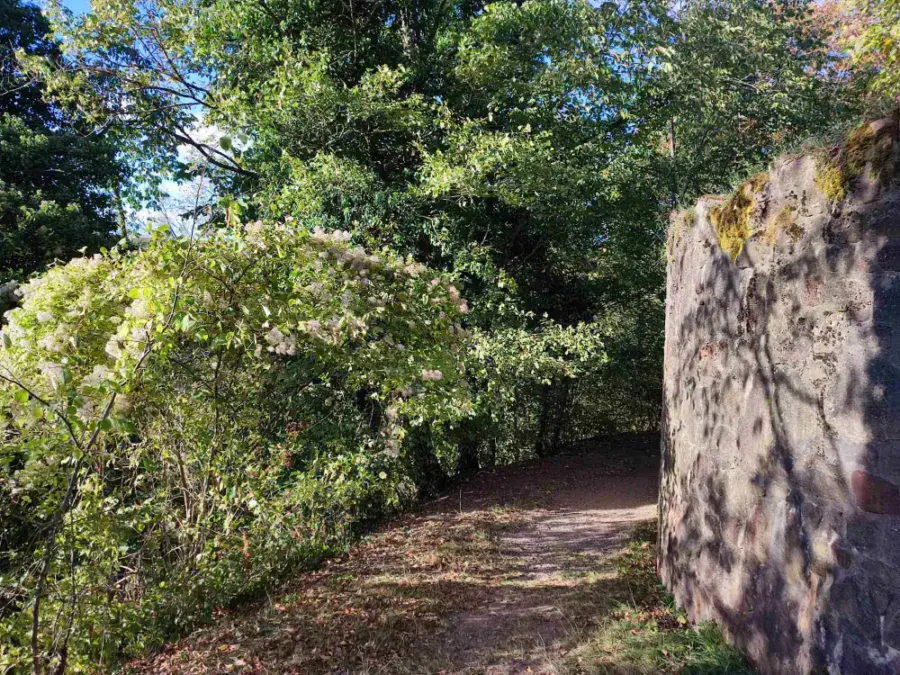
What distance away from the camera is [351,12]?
8023 mm

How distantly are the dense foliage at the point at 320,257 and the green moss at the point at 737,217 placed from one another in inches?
40.9

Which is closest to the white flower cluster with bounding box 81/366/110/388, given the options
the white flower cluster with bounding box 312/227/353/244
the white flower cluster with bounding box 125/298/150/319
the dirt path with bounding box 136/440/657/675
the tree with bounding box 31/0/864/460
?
the white flower cluster with bounding box 125/298/150/319

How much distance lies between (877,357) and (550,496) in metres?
7.07

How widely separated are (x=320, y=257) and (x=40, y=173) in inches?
395

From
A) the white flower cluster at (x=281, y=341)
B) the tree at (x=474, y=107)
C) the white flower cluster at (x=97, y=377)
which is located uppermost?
the tree at (x=474, y=107)

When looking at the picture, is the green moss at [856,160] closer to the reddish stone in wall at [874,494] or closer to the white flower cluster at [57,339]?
the reddish stone in wall at [874,494]

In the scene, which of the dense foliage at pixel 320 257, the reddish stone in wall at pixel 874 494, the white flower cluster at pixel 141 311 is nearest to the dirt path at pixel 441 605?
the dense foliage at pixel 320 257

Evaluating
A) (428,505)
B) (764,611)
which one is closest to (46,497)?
(764,611)

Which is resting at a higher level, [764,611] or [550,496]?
[764,611]

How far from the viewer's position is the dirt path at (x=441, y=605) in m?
3.69

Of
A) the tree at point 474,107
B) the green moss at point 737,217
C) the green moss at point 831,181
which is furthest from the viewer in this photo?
the tree at point 474,107

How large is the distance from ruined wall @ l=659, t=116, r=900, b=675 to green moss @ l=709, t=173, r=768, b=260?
0.04ft

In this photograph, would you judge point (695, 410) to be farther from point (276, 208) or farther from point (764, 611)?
point (276, 208)

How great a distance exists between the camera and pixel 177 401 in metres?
3.72
